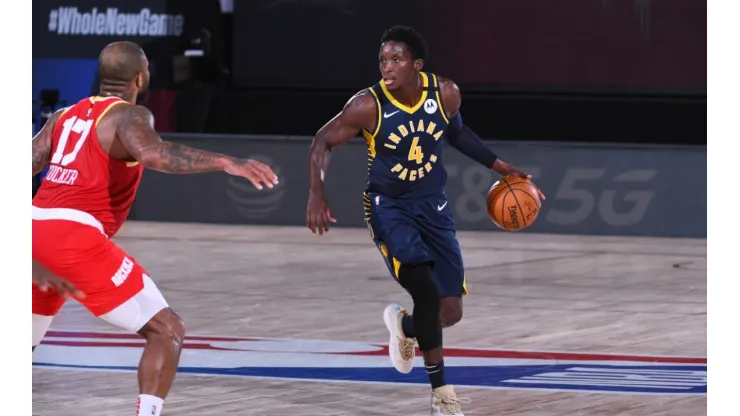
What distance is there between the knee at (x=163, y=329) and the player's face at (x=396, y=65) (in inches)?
90.3

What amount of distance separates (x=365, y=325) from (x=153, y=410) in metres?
5.17

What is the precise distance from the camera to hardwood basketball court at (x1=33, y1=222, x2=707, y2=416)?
7.83 metres

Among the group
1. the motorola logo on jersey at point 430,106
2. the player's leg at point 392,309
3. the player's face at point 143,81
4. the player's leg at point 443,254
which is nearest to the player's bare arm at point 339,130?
the motorola logo on jersey at point 430,106

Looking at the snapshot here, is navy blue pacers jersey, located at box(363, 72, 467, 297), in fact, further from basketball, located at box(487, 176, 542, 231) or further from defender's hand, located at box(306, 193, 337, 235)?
basketball, located at box(487, 176, 542, 231)

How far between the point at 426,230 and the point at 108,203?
7.33 feet

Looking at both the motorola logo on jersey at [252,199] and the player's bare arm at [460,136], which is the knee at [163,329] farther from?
the motorola logo on jersey at [252,199]

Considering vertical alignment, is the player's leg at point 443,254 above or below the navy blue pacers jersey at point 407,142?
below

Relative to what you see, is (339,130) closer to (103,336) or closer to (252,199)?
(103,336)

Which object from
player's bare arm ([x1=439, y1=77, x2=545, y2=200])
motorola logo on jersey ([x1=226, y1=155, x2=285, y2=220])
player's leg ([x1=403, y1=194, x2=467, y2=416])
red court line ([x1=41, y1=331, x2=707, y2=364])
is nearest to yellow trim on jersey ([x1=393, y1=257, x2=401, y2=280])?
player's leg ([x1=403, y1=194, x2=467, y2=416])

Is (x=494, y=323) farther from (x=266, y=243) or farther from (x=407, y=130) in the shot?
(x=266, y=243)

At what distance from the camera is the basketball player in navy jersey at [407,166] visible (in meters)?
7.66

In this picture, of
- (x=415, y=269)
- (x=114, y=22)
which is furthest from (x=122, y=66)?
(x=114, y=22)

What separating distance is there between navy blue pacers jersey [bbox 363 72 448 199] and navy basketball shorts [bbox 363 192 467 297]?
0.22 feet

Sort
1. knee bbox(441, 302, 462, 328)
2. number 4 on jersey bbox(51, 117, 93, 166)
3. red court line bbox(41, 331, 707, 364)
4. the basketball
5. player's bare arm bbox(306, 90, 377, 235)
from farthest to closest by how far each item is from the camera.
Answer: red court line bbox(41, 331, 707, 364)
the basketball
knee bbox(441, 302, 462, 328)
player's bare arm bbox(306, 90, 377, 235)
number 4 on jersey bbox(51, 117, 93, 166)
